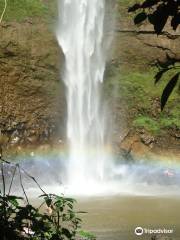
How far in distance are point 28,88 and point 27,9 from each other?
3.78m

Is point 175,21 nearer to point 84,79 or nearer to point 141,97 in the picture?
point 84,79

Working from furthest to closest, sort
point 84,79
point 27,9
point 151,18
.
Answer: point 27,9
point 84,79
point 151,18

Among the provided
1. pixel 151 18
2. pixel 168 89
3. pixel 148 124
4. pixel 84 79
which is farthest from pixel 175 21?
pixel 84 79

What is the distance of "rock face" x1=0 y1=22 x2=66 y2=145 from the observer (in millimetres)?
19703

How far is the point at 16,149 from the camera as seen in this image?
62.3 ft

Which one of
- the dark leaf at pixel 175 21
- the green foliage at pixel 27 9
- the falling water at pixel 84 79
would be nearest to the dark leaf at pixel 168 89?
the dark leaf at pixel 175 21

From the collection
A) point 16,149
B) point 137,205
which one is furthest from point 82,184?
point 137,205

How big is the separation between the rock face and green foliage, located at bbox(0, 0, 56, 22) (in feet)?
2.25

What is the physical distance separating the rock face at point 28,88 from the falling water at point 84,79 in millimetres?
624

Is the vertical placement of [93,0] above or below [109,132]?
above

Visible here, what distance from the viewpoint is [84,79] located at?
20953 mm

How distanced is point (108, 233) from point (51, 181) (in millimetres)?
9253

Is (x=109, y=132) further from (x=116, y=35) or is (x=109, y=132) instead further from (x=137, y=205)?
(x=137, y=205)

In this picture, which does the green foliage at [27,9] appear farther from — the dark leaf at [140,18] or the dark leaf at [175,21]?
the dark leaf at [175,21]
